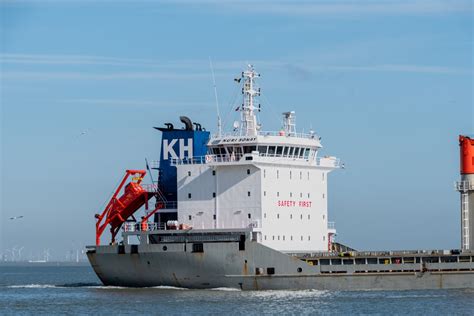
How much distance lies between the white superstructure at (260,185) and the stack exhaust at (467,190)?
541cm

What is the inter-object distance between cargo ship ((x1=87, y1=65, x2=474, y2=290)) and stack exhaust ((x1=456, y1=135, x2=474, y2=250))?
0.04 m

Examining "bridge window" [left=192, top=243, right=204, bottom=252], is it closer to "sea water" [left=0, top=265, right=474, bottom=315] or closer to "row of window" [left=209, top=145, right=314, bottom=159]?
"sea water" [left=0, top=265, right=474, bottom=315]

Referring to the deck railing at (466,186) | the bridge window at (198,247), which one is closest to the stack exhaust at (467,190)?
the deck railing at (466,186)

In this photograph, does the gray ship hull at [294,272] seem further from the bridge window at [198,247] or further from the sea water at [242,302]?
the sea water at [242,302]

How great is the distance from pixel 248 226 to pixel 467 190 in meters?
8.58

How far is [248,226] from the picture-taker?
43344mm

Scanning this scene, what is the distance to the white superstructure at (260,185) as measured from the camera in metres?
43.5

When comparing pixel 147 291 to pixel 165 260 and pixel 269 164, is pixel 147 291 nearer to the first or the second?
pixel 165 260

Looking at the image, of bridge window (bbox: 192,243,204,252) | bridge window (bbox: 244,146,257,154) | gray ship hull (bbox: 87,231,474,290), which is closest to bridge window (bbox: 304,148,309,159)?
bridge window (bbox: 244,146,257,154)

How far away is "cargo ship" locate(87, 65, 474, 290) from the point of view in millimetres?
42406

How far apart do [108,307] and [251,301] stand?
504cm

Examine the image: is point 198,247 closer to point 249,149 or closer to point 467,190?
point 249,149

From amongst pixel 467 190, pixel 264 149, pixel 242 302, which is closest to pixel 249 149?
pixel 264 149

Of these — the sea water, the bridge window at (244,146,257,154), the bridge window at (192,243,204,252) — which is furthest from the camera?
the bridge window at (244,146,257,154)
